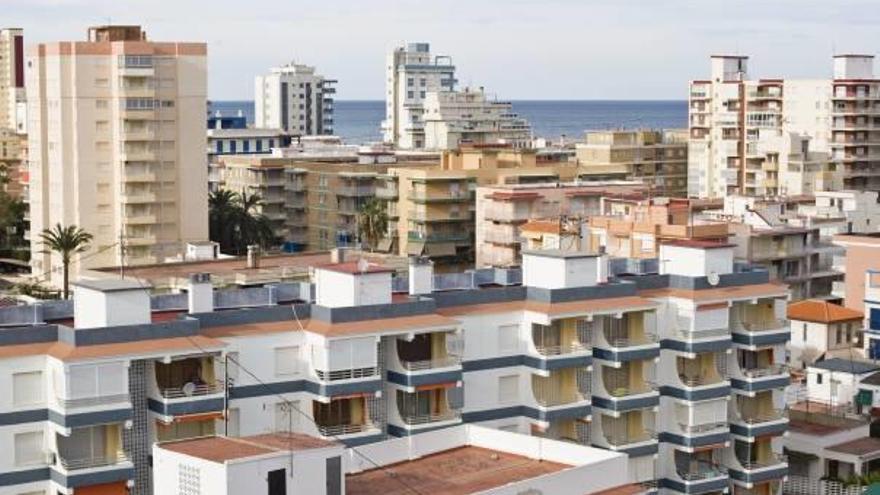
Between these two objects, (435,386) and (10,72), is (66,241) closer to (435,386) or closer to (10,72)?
(435,386)

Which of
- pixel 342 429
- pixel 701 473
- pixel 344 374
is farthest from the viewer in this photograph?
pixel 701 473

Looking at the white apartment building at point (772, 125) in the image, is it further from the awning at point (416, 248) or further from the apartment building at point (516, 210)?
the awning at point (416, 248)

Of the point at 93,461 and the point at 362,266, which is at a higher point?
the point at 362,266

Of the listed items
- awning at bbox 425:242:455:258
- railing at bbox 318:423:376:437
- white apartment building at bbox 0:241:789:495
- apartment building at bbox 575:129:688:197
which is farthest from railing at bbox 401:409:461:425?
apartment building at bbox 575:129:688:197

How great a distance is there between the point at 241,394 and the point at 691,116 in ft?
272

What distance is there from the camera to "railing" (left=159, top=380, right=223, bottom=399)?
3059 cm

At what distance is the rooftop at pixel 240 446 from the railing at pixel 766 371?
15307mm

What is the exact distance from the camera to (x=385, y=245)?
8550cm

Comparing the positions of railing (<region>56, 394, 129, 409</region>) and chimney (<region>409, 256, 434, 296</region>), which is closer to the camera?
railing (<region>56, 394, 129, 409</region>)

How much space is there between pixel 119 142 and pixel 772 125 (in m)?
46.0

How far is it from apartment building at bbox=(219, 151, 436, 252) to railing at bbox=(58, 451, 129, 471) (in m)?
62.0

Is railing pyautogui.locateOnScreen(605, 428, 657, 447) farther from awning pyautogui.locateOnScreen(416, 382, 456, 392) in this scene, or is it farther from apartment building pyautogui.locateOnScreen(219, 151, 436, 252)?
apartment building pyautogui.locateOnScreen(219, 151, 436, 252)

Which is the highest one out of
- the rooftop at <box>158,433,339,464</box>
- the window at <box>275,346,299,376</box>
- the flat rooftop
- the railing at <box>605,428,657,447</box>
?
the window at <box>275,346,299,376</box>

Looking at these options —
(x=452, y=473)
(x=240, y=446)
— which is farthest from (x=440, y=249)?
(x=240, y=446)
